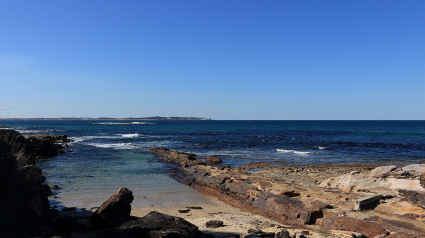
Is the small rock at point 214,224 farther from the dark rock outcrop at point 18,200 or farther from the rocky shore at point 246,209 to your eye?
the dark rock outcrop at point 18,200

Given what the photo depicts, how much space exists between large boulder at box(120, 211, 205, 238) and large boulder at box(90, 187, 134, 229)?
116 centimetres

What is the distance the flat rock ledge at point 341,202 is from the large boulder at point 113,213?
4.76 meters

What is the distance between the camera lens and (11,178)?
681 centimetres

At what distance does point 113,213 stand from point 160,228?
2.04 metres

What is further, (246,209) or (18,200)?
(246,209)

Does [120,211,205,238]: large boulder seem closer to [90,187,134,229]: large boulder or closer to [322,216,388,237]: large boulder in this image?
[90,187,134,229]: large boulder

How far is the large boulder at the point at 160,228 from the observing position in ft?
19.2

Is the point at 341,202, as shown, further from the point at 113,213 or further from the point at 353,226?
the point at 113,213

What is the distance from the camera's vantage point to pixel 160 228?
20.0 ft

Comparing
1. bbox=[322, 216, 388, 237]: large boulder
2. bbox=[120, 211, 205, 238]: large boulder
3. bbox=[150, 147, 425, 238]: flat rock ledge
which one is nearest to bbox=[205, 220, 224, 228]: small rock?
bbox=[120, 211, 205, 238]: large boulder

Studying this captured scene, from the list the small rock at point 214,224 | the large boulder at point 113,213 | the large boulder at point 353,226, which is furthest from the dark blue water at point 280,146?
the large boulder at point 113,213

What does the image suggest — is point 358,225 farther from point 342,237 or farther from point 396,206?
point 396,206

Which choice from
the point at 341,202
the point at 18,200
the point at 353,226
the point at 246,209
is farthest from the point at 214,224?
the point at 18,200

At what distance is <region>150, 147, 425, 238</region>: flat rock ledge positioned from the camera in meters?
7.22
